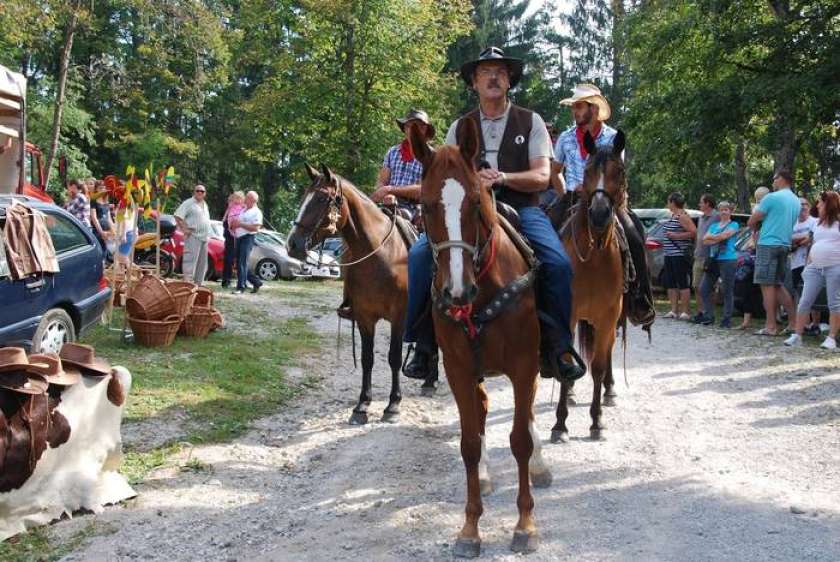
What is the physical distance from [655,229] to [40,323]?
12488mm

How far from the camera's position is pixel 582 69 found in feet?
153

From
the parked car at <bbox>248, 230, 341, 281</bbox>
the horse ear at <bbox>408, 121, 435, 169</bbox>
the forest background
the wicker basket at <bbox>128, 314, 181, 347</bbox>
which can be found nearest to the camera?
the horse ear at <bbox>408, 121, 435, 169</bbox>

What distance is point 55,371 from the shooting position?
516cm

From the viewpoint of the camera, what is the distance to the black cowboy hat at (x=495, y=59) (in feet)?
16.5

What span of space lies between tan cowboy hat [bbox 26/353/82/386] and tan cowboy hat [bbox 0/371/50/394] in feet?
0.20

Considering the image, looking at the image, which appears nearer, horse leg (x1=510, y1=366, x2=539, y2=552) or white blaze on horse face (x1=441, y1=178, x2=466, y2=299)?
white blaze on horse face (x1=441, y1=178, x2=466, y2=299)

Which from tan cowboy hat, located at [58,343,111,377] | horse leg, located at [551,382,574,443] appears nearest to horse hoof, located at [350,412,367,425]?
horse leg, located at [551,382,574,443]

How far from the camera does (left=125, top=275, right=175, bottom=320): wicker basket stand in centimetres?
1026

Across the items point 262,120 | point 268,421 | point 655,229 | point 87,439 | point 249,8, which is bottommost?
point 268,421

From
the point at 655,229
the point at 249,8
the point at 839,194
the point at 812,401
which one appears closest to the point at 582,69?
the point at 249,8

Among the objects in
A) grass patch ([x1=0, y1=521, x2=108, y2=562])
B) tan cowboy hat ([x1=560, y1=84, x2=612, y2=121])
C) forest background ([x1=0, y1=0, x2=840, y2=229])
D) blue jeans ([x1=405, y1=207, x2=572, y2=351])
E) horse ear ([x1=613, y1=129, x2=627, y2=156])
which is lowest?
grass patch ([x1=0, y1=521, x2=108, y2=562])

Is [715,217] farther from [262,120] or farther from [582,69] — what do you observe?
[582,69]

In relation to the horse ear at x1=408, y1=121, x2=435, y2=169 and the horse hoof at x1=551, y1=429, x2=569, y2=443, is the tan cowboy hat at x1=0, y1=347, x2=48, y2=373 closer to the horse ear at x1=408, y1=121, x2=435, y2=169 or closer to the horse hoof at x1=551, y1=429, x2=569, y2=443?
the horse ear at x1=408, y1=121, x2=435, y2=169

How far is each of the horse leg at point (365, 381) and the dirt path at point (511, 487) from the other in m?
0.17
